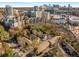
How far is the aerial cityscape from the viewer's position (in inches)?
82.7

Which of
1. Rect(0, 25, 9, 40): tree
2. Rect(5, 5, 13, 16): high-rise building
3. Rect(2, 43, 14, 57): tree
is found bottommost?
Rect(2, 43, 14, 57): tree

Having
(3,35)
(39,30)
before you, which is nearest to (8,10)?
(3,35)

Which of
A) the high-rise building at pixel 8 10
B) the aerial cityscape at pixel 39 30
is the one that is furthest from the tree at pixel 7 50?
the high-rise building at pixel 8 10

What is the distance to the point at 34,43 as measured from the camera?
82.9 inches

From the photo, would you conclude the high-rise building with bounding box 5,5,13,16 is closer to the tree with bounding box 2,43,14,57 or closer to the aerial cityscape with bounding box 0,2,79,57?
the aerial cityscape with bounding box 0,2,79,57

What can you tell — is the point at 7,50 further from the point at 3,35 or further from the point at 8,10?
the point at 8,10

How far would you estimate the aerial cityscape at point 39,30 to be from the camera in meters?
2.10

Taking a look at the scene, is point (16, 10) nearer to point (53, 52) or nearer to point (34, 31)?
point (34, 31)

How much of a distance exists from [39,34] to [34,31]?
0.05 metres

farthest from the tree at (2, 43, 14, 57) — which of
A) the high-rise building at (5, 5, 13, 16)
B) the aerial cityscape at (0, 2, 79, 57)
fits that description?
the high-rise building at (5, 5, 13, 16)

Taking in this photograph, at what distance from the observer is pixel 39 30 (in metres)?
2.12

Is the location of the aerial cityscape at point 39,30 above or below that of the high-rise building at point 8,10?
below

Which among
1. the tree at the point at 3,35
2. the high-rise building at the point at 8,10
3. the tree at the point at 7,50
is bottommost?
the tree at the point at 7,50

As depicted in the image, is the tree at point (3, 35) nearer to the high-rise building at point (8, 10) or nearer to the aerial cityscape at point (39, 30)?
the aerial cityscape at point (39, 30)
